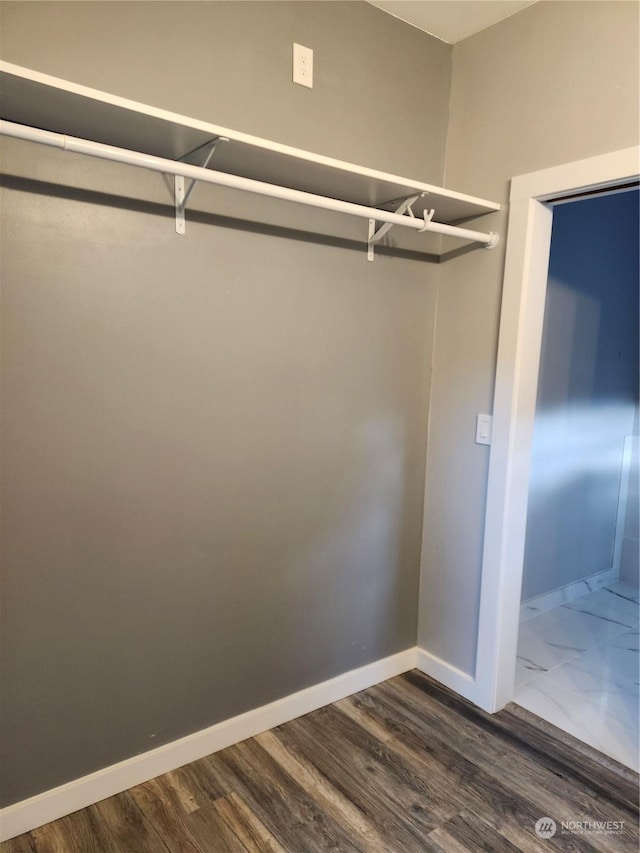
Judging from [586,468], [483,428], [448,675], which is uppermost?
[483,428]

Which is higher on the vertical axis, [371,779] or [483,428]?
[483,428]

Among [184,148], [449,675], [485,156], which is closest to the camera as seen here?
[184,148]

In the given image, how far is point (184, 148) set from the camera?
1558 mm

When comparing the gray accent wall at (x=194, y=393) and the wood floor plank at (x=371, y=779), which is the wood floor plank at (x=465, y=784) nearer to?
the wood floor plank at (x=371, y=779)

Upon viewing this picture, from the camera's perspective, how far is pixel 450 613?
241 cm

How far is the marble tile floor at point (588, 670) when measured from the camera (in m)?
2.19

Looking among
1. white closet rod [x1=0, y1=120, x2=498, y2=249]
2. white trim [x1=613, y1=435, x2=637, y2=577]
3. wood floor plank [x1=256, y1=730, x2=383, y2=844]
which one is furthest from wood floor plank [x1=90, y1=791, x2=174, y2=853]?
white trim [x1=613, y1=435, x2=637, y2=577]

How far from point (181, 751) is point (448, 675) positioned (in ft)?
3.65

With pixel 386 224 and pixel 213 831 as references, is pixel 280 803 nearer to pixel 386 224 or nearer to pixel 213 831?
pixel 213 831

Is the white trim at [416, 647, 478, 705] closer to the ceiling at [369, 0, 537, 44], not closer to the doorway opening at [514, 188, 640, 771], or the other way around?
the doorway opening at [514, 188, 640, 771]

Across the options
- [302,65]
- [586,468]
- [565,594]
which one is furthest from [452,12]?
[565,594]

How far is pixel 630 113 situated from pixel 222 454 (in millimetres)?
1613

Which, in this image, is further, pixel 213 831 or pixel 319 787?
pixel 319 787

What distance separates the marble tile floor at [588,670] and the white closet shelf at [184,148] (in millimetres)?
1857
